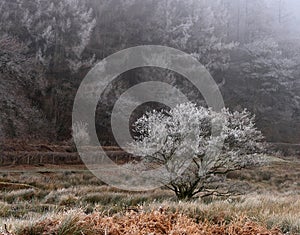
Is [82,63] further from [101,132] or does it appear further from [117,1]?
[117,1]

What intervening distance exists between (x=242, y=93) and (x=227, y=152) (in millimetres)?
29096

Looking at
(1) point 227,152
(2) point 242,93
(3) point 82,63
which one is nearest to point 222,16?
(2) point 242,93

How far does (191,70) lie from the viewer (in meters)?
36.7

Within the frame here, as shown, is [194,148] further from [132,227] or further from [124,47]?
[124,47]

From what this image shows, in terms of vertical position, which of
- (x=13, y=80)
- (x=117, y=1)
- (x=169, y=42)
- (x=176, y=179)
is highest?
(x=117, y=1)

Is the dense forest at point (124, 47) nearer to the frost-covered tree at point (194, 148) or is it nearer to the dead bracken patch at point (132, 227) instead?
the frost-covered tree at point (194, 148)

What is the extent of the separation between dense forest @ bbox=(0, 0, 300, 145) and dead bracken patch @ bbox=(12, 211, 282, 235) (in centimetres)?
2504

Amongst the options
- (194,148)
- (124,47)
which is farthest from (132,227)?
(124,47)

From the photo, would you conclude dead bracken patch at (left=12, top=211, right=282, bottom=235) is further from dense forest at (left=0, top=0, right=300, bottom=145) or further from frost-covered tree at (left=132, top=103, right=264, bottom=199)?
dense forest at (left=0, top=0, right=300, bottom=145)

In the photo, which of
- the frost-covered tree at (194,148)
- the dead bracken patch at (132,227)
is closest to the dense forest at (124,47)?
the frost-covered tree at (194,148)

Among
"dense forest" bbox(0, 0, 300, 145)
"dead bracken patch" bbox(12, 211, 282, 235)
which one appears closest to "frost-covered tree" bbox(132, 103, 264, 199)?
"dead bracken patch" bbox(12, 211, 282, 235)

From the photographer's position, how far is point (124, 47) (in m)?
37.3

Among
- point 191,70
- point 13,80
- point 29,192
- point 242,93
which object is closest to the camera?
point 29,192

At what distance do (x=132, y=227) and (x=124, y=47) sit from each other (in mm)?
34687
